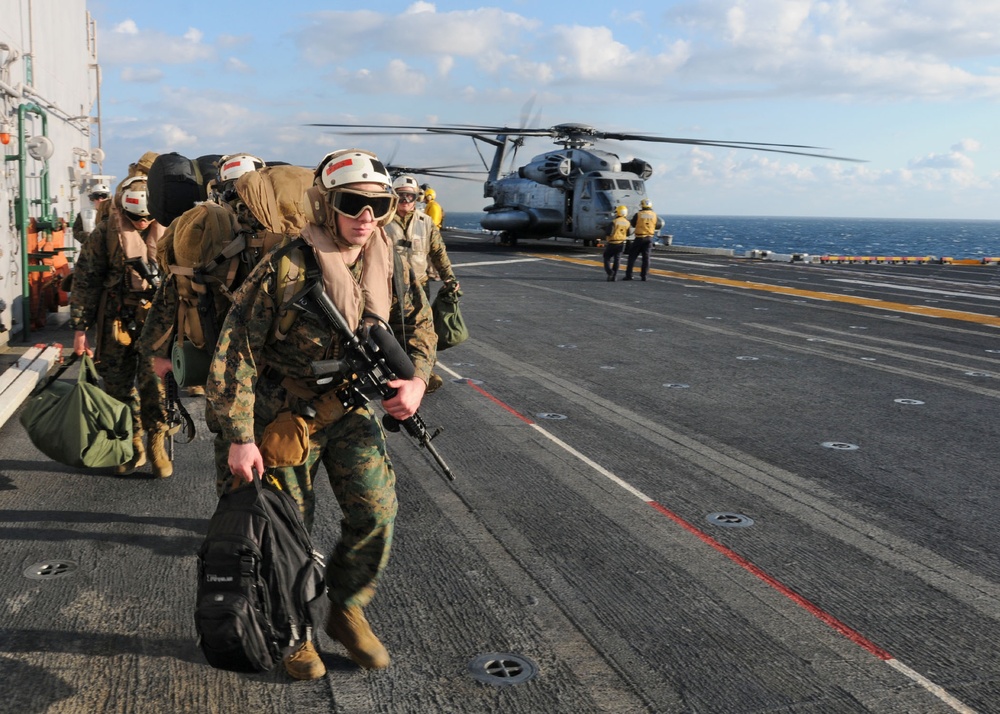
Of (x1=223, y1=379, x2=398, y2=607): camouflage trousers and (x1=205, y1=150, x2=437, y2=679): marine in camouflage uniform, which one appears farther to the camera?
(x1=223, y1=379, x2=398, y2=607): camouflage trousers

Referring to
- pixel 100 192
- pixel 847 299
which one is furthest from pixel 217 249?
pixel 847 299

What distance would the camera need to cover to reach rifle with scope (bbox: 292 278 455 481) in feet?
10.3

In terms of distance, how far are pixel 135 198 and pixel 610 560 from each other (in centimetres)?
369

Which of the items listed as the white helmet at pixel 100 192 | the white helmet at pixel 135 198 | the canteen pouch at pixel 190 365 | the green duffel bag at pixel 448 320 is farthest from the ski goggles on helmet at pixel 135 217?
the green duffel bag at pixel 448 320

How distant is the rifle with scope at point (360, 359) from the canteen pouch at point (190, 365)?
0.97 metres

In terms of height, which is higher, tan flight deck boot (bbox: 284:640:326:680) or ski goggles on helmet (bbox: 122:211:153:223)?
ski goggles on helmet (bbox: 122:211:153:223)

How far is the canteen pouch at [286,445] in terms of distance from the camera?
318 cm

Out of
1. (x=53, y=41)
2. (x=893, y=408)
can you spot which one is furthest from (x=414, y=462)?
(x=53, y=41)

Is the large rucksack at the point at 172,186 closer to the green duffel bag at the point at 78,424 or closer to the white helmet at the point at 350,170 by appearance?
the green duffel bag at the point at 78,424

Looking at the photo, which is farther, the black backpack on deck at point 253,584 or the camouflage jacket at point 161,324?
the camouflage jacket at point 161,324

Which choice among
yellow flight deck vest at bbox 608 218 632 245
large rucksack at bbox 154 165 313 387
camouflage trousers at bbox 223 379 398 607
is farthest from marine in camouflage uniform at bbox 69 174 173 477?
yellow flight deck vest at bbox 608 218 632 245

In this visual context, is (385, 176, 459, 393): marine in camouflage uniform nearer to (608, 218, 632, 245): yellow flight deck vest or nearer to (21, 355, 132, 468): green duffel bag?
(21, 355, 132, 468): green duffel bag

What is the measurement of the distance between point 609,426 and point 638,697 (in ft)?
13.5

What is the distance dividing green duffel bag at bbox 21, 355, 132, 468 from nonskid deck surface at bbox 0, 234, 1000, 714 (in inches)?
12.3
